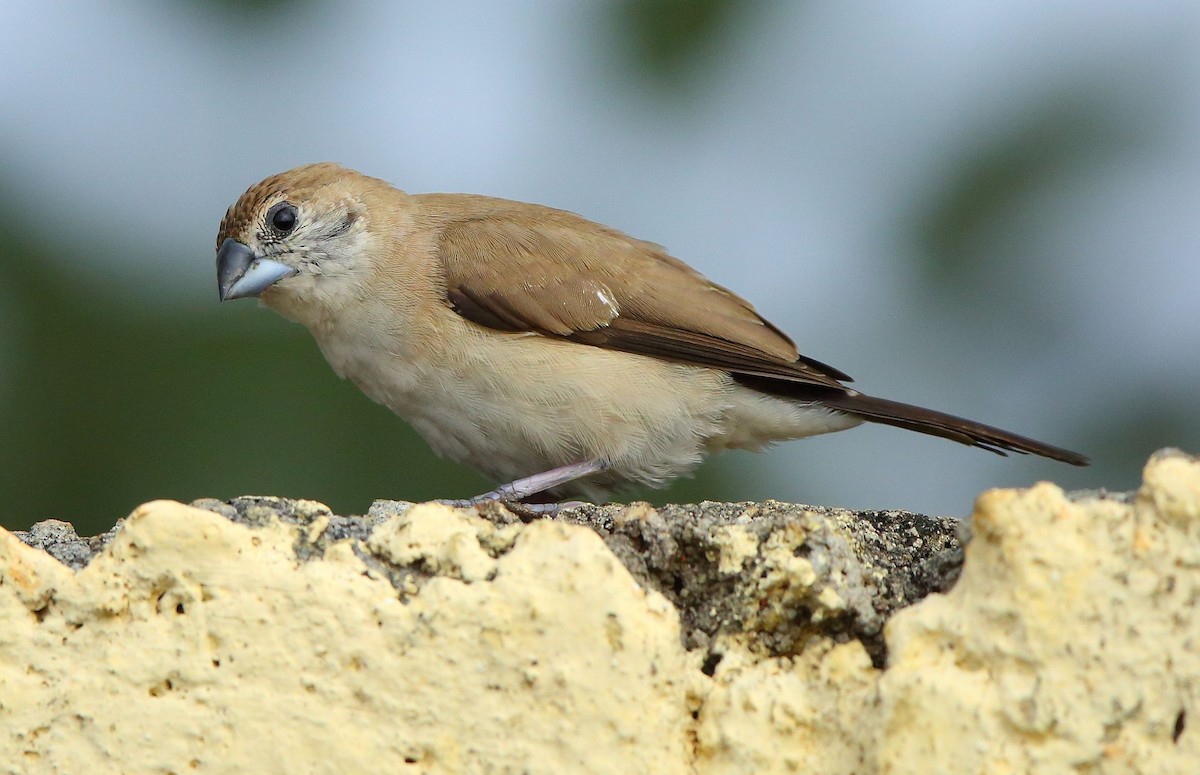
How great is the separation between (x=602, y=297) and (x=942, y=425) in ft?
3.59

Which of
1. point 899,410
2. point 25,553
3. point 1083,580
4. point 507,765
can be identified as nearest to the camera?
point 1083,580

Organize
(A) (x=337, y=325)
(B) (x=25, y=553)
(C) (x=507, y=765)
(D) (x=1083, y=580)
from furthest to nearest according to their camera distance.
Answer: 1. (A) (x=337, y=325)
2. (B) (x=25, y=553)
3. (C) (x=507, y=765)
4. (D) (x=1083, y=580)

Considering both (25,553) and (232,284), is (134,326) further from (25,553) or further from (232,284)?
(25,553)

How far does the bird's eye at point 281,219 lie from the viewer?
4.41 meters

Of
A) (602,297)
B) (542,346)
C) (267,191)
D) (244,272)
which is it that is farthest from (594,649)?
(267,191)

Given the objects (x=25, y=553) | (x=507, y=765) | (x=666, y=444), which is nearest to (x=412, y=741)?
(x=507, y=765)

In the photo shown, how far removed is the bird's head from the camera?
4309 mm

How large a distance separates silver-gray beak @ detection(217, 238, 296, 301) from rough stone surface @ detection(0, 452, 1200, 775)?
→ 7.04ft

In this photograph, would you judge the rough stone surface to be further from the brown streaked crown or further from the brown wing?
the brown streaked crown

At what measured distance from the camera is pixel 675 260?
177 inches

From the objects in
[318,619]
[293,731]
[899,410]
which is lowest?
[293,731]

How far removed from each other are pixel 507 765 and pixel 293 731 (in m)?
0.34

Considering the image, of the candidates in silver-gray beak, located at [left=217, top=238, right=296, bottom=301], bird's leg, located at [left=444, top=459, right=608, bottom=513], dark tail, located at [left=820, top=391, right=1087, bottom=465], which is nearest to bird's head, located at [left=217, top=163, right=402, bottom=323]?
silver-gray beak, located at [left=217, top=238, right=296, bottom=301]

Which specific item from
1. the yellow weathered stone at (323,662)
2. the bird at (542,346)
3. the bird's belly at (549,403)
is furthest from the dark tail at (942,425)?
the yellow weathered stone at (323,662)
